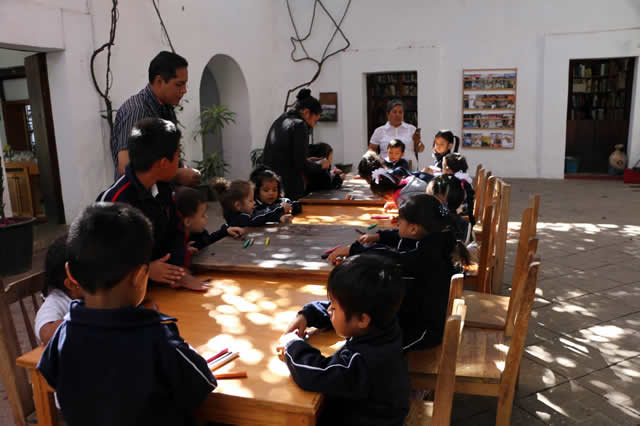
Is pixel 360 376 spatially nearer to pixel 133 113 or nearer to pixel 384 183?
pixel 133 113

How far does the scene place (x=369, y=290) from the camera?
1428 mm

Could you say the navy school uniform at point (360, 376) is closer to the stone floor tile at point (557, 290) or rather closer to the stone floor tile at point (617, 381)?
the stone floor tile at point (617, 381)

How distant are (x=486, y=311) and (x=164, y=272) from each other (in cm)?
148

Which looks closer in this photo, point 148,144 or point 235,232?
point 148,144

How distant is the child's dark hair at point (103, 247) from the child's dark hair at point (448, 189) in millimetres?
2143

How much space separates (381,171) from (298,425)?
2618mm

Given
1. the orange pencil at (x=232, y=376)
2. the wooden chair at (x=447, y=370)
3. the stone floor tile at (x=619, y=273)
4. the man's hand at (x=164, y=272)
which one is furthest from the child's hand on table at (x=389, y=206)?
the orange pencil at (x=232, y=376)

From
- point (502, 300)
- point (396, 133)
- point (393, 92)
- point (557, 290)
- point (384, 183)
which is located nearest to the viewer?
point (502, 300)

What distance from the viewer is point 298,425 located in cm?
128

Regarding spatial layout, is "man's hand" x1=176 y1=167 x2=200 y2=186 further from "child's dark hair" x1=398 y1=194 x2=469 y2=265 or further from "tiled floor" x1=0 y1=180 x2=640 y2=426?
"tiled floor" x1=0 y1=180 x2=640 y2=426

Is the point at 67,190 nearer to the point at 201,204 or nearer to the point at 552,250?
the point at 201,204

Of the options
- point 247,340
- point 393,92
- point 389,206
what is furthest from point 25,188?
point 393,92

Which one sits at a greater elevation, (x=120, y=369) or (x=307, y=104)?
(x=307, y=104)

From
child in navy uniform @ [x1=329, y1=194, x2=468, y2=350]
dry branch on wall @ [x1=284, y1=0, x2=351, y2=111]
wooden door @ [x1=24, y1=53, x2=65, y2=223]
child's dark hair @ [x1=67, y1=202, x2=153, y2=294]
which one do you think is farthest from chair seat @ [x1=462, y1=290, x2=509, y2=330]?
dry branch on wall @ [x1=284, y1=0, x2=351, y2=111]
